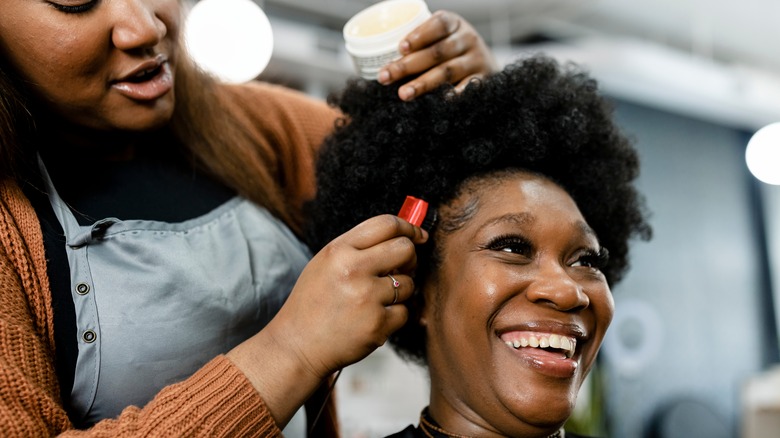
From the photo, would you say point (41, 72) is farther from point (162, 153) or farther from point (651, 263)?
point (651, 263)

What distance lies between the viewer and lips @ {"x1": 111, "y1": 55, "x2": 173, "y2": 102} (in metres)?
1.22

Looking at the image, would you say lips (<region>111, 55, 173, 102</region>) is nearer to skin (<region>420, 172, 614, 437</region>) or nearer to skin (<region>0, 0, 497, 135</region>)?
skin (<region>0, 0, 497, 135</region>)

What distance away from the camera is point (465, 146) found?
1378 mm

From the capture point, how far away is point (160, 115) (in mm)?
1288

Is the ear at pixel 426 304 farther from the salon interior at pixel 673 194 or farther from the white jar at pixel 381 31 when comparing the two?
the salon interior at pixel 673 194

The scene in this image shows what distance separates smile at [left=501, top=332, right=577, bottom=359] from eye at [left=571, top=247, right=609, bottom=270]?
154 millimetres

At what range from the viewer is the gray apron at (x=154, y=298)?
1.17m

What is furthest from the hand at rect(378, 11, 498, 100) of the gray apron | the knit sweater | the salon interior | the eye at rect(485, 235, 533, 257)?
the salon interior

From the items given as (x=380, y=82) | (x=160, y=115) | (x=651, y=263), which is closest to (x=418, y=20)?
(x=380, y=82)

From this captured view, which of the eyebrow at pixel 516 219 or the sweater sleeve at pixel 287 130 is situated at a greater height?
the eyebrow at pixel 516 219

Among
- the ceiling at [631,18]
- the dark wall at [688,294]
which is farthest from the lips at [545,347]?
the dark wall at [688,294]

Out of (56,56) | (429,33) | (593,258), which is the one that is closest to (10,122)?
(56,56)

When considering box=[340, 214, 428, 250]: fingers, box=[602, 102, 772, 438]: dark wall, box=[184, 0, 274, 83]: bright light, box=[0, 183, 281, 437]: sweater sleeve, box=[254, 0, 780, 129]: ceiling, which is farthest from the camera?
box=[602, 102, 772, 438]: dark wall

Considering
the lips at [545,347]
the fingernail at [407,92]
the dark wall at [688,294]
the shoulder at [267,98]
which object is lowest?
the dark wall at [688,294]
